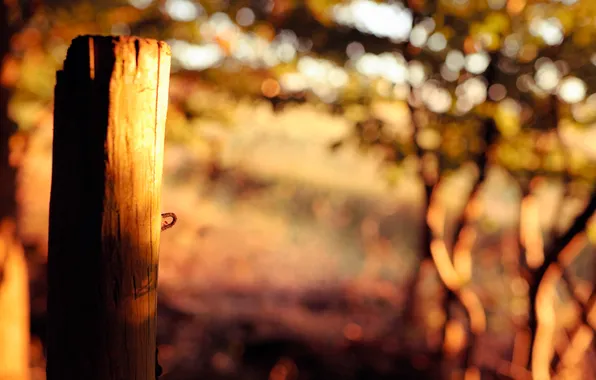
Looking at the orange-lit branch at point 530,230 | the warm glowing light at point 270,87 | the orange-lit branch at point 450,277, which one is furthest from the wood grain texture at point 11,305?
the orange-lit branch at point 530,230

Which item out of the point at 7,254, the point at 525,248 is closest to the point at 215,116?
the point at 7,254

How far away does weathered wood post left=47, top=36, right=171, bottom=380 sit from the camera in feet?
5.36

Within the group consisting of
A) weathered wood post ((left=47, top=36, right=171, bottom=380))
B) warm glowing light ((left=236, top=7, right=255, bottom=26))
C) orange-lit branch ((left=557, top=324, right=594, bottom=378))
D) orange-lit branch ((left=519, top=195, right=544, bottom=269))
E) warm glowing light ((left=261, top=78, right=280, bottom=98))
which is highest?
warm glowing light ((left=236, top=7, right=255, bottom=26))

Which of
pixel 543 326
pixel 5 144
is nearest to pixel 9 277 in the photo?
pixel 5 144

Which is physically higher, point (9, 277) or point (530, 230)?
point (530, 230)

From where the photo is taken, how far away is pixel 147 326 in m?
1.79

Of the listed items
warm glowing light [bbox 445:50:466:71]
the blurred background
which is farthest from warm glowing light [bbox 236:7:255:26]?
warm glowing light [bbox 445:50:466:71]

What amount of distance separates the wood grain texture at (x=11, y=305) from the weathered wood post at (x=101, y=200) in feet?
14.9

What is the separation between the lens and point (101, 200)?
5.42 ft

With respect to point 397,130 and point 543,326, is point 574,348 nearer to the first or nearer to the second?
point 543,326

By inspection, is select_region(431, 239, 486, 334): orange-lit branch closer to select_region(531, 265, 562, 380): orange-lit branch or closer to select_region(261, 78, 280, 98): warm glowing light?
select_region(531, 265, 562, 380): orange-lit branch

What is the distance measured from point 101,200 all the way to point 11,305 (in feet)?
16.3

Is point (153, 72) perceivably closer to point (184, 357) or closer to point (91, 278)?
point (91, 278)

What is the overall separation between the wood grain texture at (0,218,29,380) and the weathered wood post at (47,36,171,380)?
455 centimetres
